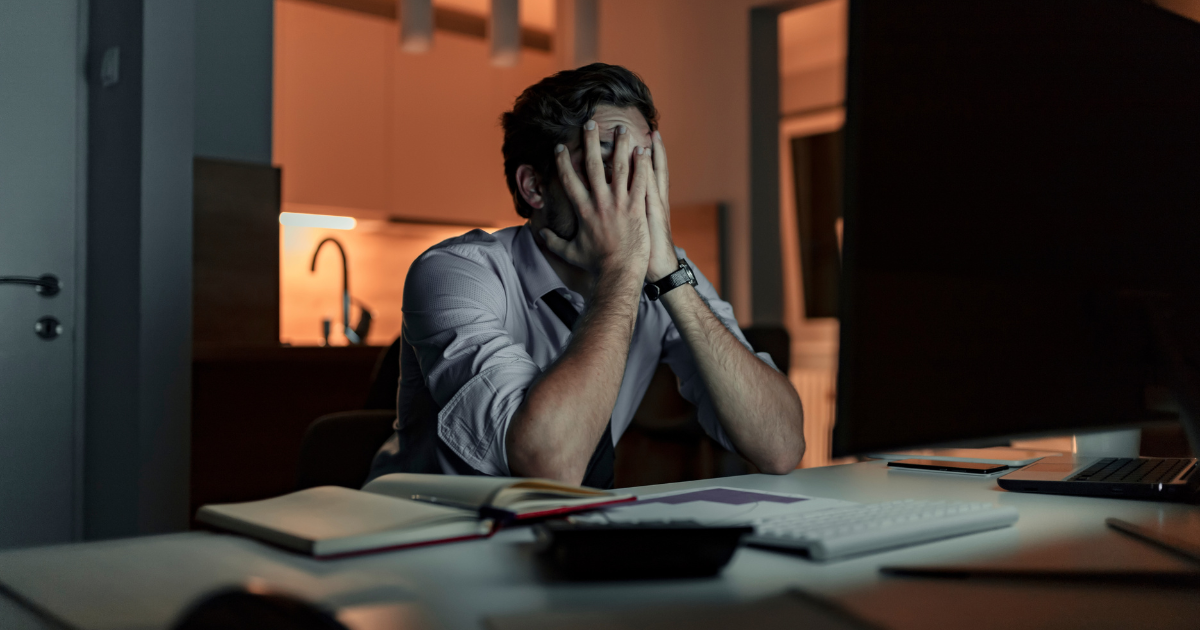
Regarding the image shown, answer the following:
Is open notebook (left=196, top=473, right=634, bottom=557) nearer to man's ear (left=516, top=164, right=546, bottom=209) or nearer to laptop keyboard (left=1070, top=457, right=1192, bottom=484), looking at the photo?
laptop keyboard (left=1070, top=457, right=1192, bottom=484)

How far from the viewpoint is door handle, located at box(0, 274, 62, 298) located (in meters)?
2.25

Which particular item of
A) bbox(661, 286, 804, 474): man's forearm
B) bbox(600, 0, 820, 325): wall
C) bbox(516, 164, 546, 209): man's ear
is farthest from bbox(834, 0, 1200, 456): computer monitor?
bbox(600, 0, 820, 325): wall

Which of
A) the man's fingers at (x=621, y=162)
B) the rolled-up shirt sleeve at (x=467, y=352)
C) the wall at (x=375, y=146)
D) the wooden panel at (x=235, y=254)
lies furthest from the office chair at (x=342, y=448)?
the wall at (x=375, y=146)

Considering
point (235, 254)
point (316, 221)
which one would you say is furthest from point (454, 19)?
point (235, 254)

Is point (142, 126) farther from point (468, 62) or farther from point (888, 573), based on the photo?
point (468, 62)

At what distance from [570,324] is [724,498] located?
2.12 ft

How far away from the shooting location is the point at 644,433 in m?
2.30

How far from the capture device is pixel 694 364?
1324 mm

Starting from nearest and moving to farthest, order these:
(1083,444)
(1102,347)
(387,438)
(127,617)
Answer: (127,617), (1102,347), (1083,444), (387,438)

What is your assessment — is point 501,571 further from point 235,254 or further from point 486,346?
point 235,254

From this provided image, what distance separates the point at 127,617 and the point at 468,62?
4899mm

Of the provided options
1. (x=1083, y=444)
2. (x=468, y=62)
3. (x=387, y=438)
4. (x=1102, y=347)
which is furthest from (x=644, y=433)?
(x=468, y=62)

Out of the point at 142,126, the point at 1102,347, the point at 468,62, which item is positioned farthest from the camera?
the point at 468,62

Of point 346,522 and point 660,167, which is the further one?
point 660,167
